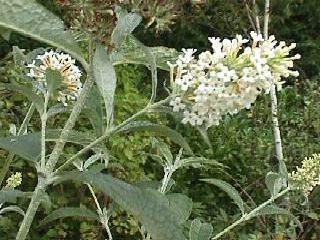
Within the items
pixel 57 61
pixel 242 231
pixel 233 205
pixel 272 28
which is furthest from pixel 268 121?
pixel 57 61

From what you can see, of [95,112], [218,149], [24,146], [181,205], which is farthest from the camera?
[218,149]

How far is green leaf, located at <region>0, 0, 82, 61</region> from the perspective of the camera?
2.97 ft

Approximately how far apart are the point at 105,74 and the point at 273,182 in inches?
37.9

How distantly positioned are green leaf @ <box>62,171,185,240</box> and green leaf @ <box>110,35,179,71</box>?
0.71 ft

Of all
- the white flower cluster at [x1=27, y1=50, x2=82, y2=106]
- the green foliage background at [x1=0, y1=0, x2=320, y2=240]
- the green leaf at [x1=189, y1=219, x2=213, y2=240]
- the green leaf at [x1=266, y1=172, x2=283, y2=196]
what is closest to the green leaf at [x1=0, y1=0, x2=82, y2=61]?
the white flower cluster at [x1=27, y1=50, x2=82, y2=106]

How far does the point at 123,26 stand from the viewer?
1.04 metres

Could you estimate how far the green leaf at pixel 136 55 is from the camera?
3.63 ft

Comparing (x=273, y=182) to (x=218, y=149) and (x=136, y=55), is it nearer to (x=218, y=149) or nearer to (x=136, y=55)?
(x=136, y=55)

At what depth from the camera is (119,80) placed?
13.7 ft

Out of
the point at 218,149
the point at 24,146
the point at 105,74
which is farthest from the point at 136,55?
the point at 218,149

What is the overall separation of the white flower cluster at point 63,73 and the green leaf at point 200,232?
1.31ft

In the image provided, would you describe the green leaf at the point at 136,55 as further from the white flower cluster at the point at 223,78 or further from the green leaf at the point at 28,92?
the green leaf at the point at 28,92

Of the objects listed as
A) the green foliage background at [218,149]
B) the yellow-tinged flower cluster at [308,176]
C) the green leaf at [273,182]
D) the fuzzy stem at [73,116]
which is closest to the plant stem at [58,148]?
the fuzzy stem at [73,116]

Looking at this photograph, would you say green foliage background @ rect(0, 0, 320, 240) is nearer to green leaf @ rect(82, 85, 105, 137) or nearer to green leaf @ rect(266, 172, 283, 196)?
green leaf @ rect(266, 172, 283, 196)
